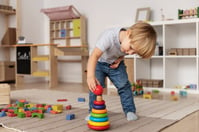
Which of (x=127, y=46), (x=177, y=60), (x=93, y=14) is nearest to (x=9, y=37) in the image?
(x=93, y=14)

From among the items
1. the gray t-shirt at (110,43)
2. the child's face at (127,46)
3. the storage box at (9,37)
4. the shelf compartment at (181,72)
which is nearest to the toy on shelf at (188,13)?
the shelf compartment at (181,72)

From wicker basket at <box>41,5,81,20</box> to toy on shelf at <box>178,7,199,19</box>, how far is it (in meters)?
1.56

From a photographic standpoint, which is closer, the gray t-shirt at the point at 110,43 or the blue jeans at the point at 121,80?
the gray t-shirt at the point at 110,43

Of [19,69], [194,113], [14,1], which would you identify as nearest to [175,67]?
[194,113]

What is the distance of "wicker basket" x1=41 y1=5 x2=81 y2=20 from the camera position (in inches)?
156

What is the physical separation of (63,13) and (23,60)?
0.90 m

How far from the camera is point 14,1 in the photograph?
429 centimetres

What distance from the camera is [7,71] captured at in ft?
13.4

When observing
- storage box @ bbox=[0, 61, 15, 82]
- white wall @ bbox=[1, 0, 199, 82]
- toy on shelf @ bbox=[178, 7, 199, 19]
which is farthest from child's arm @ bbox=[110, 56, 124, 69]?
storage box @ bbox=[0, 61, 15, 82]

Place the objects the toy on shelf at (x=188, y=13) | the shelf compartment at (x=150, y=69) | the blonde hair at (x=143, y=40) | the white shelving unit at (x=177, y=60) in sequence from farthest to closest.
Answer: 1. the shelf compartment at (x=150, y=69)
2. the white shelving unit at (x=177, y=60)
3. the toy on shelf at (x=188, y=13)
4. the blonde hair at (x=143, y=40)

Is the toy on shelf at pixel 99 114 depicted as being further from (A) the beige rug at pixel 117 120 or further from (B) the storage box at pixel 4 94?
(B) the storage box at pixel 4 94

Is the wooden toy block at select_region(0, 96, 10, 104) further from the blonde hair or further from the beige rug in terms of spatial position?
the blonde hair

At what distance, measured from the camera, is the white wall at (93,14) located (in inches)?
133

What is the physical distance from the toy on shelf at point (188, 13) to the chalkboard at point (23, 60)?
2.00 meters
